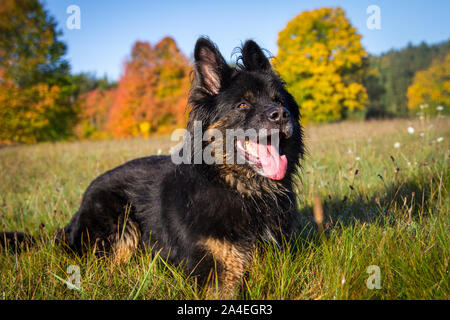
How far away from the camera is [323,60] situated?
1065 inches

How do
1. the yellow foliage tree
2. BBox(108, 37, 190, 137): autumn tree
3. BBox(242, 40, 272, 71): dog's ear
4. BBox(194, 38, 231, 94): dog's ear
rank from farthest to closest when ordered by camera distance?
the yellow foliage tree < BBox(108, 37, 190, 137): autumn tree < BBox(242, 40, 272, 71): dog's ear < BBox(194, 38, 231, 94): dog's ear

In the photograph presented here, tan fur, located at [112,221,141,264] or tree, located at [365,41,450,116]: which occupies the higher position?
tree, located at [365,41,450,116]

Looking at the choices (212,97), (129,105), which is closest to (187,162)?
(212,97)

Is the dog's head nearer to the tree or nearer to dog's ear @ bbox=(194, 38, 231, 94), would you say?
dog's ear @ bbox=(194, 38, 231, 94)

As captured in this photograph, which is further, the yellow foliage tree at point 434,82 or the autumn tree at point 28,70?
the yellow foliage tree at point 434,82

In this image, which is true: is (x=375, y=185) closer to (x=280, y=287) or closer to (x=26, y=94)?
(x=280, y=287)

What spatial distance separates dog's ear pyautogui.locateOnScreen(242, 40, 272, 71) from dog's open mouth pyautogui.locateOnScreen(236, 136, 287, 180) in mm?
997

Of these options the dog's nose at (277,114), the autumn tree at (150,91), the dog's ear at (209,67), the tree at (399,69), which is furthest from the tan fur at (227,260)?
the tree at (399,69)

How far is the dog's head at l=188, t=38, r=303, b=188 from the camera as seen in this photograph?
8.63 feet

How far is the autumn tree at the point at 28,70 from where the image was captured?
17.8 m

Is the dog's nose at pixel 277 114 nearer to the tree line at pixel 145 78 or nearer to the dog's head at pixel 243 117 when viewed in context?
the dog's head at pixel 243 117

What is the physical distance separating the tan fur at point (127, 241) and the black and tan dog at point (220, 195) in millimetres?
11

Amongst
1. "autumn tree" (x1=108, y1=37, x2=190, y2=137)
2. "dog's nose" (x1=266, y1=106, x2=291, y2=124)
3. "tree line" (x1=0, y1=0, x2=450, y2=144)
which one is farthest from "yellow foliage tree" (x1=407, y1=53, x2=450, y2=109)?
"dog's nose" (x1=266, y1=106, x2=291, y2=124)

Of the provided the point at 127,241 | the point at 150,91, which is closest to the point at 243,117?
the point at 127,241
